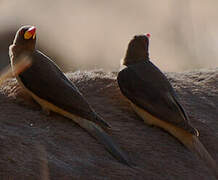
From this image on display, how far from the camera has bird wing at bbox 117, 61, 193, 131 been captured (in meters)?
8.35

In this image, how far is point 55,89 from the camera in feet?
26.1

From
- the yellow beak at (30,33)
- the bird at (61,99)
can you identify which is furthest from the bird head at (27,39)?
the bird at (61,99)

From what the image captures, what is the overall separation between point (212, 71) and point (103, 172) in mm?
3492

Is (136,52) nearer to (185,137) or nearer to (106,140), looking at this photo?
(185,137)

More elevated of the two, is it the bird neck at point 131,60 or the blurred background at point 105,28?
the bird neck at point 131,60

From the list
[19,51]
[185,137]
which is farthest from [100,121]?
[19,51]

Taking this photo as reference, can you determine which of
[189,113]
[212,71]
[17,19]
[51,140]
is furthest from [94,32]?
[51,140]

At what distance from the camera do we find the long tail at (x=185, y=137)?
27.8 feet

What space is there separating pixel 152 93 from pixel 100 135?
88 centimetres

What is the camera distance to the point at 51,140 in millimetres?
7645

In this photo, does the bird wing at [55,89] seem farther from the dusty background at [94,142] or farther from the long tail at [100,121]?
the dusty background at [94,142]

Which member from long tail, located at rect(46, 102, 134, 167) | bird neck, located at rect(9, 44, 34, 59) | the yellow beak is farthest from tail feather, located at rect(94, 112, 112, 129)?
the yellow beak

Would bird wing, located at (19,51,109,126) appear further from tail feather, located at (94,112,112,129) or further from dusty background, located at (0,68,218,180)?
dusty background, located at (0,68,218,180)

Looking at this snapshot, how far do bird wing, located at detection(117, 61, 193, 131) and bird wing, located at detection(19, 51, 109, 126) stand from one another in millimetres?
760
